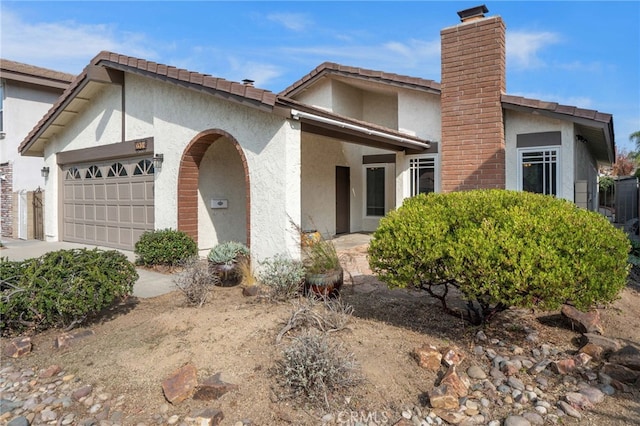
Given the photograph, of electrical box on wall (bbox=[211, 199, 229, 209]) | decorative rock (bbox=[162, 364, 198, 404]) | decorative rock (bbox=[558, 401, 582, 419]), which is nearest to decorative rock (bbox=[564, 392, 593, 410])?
decorative rock (bbox=[558, 401, 582, 419])

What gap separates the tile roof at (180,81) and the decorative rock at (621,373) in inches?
234

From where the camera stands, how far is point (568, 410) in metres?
3.46

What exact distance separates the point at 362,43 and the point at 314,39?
1503 millimetres

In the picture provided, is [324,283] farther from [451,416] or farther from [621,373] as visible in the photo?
[621,373]

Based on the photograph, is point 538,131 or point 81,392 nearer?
point 81,392

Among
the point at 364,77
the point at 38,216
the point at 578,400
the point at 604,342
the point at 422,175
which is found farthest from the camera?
the point at 38,216

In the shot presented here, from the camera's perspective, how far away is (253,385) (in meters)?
3.91

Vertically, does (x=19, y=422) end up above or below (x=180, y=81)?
below

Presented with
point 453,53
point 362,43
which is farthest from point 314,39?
point 453,53

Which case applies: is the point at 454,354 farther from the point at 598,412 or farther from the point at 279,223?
the point at 279,223

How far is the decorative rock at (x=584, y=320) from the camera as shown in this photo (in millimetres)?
5020

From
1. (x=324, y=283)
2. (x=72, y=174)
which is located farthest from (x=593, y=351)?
(x=72, y=174)

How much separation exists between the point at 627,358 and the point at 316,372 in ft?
10.1

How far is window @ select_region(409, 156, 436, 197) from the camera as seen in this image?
497 inches
